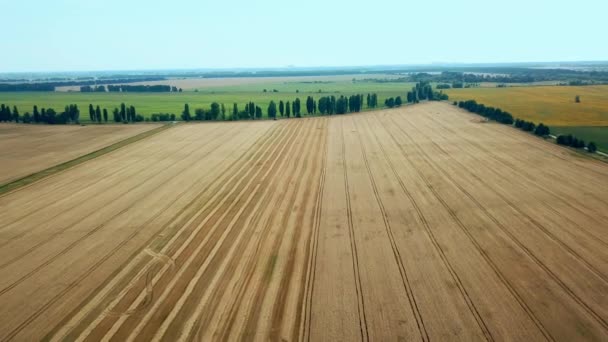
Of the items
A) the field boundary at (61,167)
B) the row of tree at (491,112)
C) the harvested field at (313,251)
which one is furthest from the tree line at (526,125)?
the field boundary at (61,167)

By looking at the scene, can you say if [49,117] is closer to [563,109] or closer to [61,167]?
[61,167]

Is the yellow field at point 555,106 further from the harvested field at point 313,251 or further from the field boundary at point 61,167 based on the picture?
the field boundary at point 61,167

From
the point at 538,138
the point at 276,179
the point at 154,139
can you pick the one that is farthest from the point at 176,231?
the point at 538,138

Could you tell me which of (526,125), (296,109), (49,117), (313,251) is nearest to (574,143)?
(526,125)

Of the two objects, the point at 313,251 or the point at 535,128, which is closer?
the point at 313,251

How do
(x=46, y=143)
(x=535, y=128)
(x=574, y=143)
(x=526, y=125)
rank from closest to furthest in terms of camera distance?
(x=574, y=143) → (x=535, y=128) → (x=526, y=125) → (x=46, y=143)

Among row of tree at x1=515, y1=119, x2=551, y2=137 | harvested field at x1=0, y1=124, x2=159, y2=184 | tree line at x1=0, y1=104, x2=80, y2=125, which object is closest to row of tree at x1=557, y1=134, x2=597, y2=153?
row of tree at x1=515, y1=119, x2=551, y2=137

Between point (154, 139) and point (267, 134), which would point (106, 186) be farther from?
point (267, 134)
